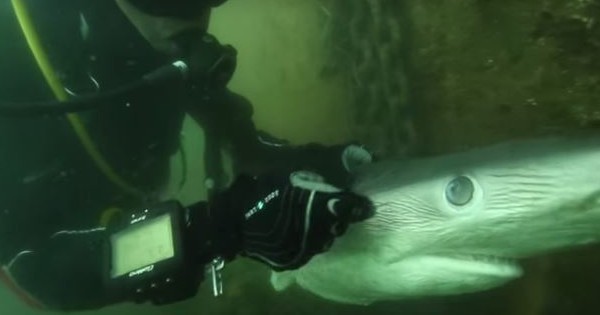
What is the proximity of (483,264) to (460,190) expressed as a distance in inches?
11.0

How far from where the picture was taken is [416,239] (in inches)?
71.1

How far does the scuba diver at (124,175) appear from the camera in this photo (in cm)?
187

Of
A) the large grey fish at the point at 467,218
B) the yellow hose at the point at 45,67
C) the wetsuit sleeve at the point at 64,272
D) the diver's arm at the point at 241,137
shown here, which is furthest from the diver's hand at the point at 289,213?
the diver's arm at the point at 241,137

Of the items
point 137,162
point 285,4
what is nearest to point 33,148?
point 137,162

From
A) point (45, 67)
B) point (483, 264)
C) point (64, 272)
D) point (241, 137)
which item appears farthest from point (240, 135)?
point (483, 264)

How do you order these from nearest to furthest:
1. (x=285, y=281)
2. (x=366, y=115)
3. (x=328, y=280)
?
(x=328, y=280) → (x=285, y=281) → (x=366, y=115)

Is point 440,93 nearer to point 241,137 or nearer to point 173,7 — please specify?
point 241,137

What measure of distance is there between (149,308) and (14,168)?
3.36m

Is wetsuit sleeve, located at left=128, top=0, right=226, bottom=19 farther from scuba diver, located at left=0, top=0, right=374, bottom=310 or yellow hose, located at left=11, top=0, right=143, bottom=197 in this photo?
yellow hose, located at left=11, top=0, right=143, bottom=197

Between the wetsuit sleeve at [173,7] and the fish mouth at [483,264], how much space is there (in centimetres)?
144

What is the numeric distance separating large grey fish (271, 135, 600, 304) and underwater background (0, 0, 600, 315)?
0.90 m

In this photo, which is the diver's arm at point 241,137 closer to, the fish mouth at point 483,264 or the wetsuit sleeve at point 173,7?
the wetsuit sleeve at point 173,7

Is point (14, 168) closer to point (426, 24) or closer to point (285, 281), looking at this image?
point (285, 281)

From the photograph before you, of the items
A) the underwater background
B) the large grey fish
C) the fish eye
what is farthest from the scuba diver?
the underwater background
